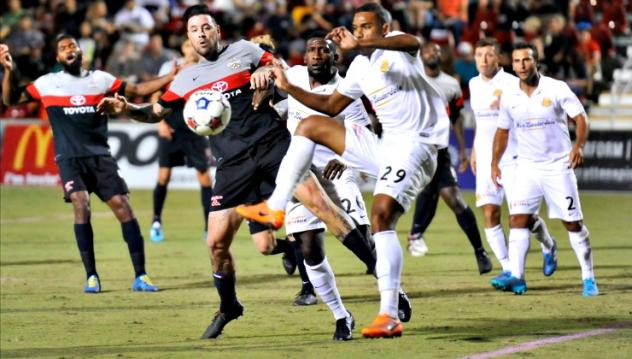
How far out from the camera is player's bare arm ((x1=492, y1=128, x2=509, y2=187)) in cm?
1172

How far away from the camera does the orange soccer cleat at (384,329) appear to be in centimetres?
844

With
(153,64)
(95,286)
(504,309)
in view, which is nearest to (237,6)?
(153,64)

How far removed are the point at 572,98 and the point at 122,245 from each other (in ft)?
23.0

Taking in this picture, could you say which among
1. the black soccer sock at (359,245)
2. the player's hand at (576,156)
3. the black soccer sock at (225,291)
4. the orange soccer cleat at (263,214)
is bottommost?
the black soccer sock at (225,291)

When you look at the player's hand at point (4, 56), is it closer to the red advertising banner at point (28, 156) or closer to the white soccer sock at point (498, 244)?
the white soccer sock at point (498, 244)

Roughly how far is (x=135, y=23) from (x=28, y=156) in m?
5.46

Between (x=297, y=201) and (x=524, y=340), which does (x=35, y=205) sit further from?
(x=524, y=340)

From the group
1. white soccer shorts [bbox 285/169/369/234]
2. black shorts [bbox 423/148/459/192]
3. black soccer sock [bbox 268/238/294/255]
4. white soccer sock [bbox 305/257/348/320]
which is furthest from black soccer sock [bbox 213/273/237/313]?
black shorts [bbox 423/148/459/192]

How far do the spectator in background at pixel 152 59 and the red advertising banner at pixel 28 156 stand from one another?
2668 millimetres

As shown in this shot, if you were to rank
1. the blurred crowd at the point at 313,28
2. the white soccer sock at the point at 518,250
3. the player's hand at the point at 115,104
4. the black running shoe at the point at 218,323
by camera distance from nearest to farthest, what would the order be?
the black running shoe at the point at 218,323
the player's hand at the point at 115,104
the white soccer sock at the point at 518,250
the blurred crowd at the point at 313,28

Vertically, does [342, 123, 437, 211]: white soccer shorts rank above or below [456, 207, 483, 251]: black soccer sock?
above

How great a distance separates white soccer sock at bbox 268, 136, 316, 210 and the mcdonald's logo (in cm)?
1559

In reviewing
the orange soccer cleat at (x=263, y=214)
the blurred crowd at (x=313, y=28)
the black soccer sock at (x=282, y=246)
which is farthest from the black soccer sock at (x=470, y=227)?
the blurred crowd at (x=313, y=28)

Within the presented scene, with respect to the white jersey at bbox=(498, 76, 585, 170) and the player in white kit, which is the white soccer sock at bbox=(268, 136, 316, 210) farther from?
the player in white kit
